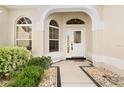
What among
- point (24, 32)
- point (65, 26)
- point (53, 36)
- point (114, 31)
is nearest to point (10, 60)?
point (114, 31)

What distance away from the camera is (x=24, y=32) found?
1037 centimetres

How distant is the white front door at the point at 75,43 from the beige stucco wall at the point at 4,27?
442cm

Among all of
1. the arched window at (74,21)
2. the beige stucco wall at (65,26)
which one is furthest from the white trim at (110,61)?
the arched window at (74,21)

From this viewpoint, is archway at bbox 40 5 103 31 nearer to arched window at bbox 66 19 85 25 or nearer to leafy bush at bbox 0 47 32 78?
arched window at bbox 66 19 85 25

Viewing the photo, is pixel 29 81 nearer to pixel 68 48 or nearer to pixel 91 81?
pixel 91 81

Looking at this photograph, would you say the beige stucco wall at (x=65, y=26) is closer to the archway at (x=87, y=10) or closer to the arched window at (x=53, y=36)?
the arched window at (x=53, y=36)

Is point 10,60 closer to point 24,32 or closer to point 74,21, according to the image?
point 24,32

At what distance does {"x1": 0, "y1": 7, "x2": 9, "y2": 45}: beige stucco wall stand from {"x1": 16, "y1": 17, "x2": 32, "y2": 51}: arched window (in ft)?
2.08

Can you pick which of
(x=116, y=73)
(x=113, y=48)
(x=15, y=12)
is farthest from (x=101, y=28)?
(x=15, y=12)

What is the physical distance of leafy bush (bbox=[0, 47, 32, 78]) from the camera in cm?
589

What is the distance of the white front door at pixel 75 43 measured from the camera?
41.8 feet

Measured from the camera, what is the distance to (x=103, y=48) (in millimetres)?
8688
